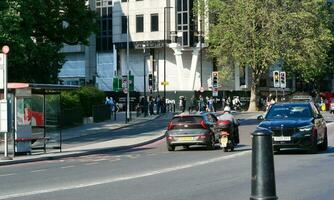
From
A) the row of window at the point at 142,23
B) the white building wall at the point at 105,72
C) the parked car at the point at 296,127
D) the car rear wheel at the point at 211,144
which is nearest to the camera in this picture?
the parked car at the point at 296,127

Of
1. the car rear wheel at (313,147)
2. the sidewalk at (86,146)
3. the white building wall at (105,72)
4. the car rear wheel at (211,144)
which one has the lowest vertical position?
the sidewalk at (86,146)

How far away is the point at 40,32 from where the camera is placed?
42344mm

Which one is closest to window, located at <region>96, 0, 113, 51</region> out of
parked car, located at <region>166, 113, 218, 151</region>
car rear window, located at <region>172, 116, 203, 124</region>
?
car rear window, located at <region>172, 116, 203, 124</region>

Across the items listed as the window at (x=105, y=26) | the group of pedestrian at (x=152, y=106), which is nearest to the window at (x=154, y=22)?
the window at (x=105, y=26)

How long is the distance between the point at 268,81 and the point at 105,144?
216ft

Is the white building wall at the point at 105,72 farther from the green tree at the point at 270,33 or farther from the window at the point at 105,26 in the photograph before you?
the green tree at the point at 270,33

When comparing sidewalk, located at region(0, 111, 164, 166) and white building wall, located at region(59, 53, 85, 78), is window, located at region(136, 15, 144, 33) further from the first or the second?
sidewalk, located at region(0, 111, 164, 166)

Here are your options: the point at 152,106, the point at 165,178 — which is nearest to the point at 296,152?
the point at 165,178

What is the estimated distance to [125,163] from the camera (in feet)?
65.2

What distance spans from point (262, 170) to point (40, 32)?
37.8 metres

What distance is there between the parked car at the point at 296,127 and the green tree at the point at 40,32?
16.7m

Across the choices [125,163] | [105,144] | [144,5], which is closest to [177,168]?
[125,163]

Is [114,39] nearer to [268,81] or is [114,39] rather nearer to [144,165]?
[268,81]

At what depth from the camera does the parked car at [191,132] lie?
24812 mm
